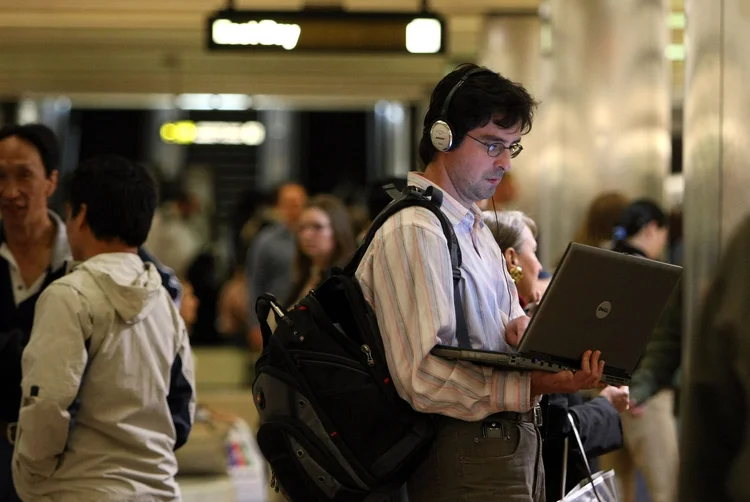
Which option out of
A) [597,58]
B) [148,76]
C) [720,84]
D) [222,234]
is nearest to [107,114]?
[222,234]

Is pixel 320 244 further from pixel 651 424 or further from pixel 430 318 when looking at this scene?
pixel 430 318

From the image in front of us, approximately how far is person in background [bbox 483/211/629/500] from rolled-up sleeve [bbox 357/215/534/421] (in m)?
0.54

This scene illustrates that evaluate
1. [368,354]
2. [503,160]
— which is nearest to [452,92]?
[503,160]

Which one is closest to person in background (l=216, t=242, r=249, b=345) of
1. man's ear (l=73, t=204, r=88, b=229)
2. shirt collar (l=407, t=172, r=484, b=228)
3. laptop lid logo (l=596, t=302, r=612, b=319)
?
man's ear (l=73, t=204, r=88, b=229)

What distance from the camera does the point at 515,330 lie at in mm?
2867

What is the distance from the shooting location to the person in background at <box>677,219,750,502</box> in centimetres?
145

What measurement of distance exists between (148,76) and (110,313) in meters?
14.3

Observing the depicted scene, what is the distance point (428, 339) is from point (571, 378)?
331 mm

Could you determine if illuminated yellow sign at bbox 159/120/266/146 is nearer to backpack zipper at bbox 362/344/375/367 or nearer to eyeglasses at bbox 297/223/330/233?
eyeglasses at bbox 297/223/330/233

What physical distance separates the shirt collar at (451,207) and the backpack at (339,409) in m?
0.08

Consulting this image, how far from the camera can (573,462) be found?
139 inches

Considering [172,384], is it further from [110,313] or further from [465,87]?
[465,87]

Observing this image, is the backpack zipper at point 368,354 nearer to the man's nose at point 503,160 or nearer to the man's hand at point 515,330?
the man's hand at point 515,330

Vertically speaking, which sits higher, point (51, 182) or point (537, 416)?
point (51, 182)
